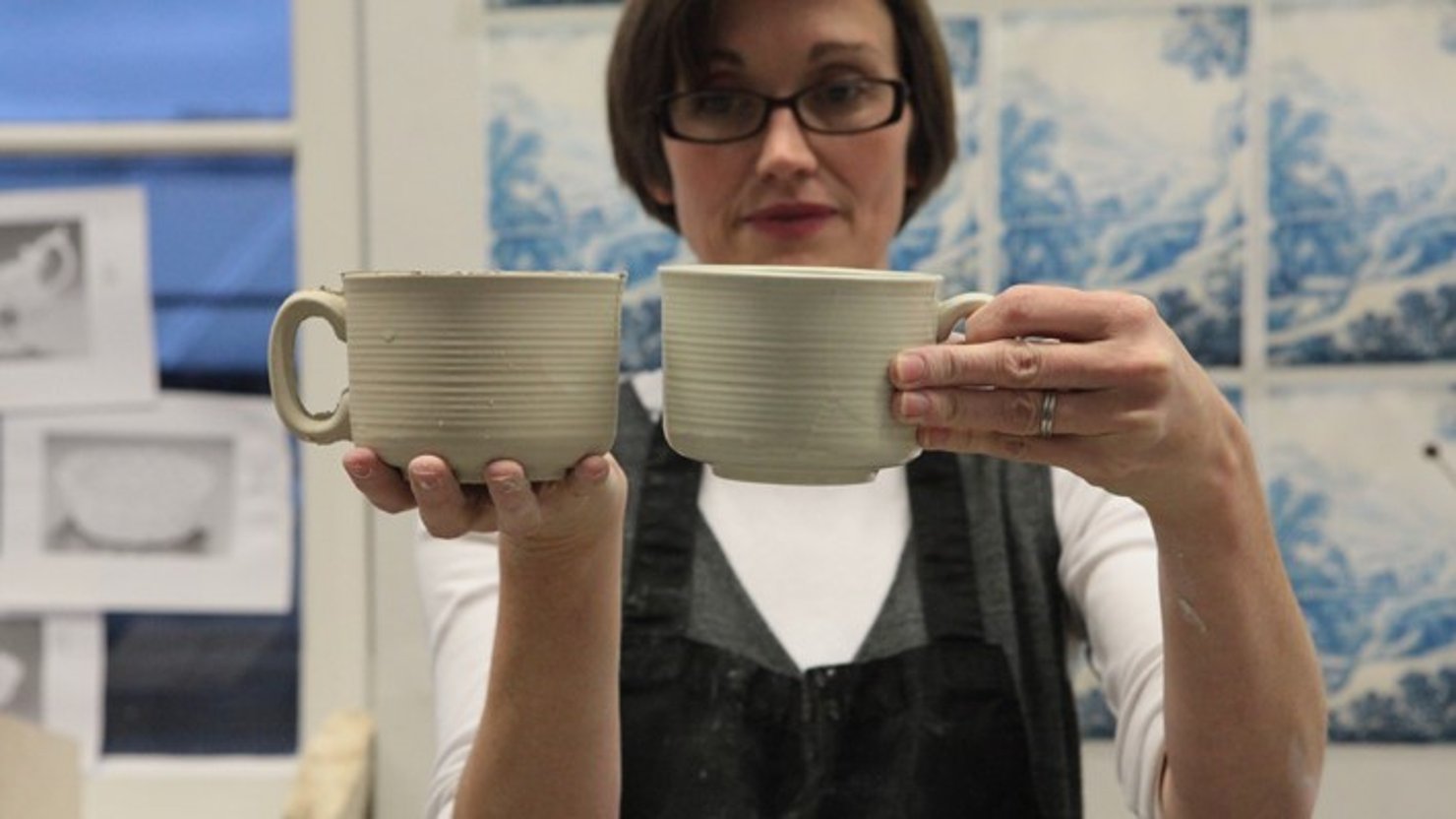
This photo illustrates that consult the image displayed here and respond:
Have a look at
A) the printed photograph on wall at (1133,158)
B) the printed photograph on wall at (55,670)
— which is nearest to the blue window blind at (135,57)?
the printed photograph on wall at (55,670)

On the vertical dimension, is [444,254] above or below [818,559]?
above

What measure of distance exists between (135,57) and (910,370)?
50.5 inches

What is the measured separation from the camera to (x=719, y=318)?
0.64 m

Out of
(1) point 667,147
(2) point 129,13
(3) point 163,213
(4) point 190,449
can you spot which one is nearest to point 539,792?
(1) point 667,147

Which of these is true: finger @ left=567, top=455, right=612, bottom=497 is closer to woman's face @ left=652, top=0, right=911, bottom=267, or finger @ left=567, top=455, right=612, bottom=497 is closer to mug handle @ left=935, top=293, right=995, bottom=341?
mug handle @ left=935, top=293, right=995, bottom=341

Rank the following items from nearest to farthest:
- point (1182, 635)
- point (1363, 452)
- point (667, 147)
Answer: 1. point (1182, 635)
2. point (667, 147)
3. point (1363, 452)

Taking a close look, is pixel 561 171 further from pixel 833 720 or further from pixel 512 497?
pixel 512 497

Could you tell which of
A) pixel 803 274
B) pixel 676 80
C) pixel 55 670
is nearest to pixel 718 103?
pixel 676 80

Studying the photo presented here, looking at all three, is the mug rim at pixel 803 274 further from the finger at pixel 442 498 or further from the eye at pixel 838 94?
the eye at pixel 838 94

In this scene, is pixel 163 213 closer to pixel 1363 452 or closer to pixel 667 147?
pixel 667 147

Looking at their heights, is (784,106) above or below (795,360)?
above

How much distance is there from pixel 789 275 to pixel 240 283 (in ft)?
3.79

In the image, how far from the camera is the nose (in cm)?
102

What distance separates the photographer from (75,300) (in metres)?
1.63
